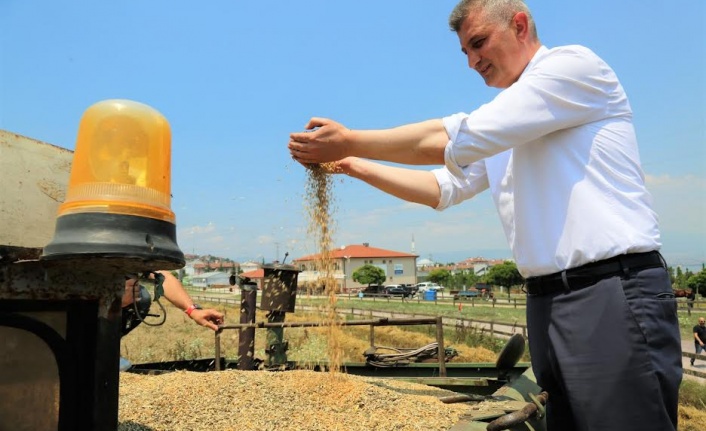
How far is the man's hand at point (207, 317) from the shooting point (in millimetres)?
5033

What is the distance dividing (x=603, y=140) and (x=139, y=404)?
2557mm

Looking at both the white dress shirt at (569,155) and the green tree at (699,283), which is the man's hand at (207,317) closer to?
the white dress shirt at (569,155)

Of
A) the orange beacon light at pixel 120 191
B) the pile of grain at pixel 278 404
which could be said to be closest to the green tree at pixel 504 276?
the pile of grain at pixel 278 404

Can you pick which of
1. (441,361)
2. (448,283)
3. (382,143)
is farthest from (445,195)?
(448,283)

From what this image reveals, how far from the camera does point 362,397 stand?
3.14m

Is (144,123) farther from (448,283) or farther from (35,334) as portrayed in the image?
(448,283)

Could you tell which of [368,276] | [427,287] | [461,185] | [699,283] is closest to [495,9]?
[461,185]

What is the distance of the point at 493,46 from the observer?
199 cm

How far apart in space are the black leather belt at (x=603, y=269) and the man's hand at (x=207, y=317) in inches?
155

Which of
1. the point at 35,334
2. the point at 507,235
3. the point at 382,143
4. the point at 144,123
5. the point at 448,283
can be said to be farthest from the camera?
the point at 448,283

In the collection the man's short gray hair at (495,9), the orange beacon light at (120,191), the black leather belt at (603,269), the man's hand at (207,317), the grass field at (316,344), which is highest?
the man's short gray hair at (495,9)

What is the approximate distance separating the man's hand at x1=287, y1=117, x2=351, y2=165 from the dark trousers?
97 cm

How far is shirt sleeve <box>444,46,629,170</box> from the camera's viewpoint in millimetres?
1759

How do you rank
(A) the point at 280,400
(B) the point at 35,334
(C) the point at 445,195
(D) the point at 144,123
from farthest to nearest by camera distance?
(A) the point at 280,400, (C) the point at 445,195, (D) the point at 144,123, (B) the point at 35,334
